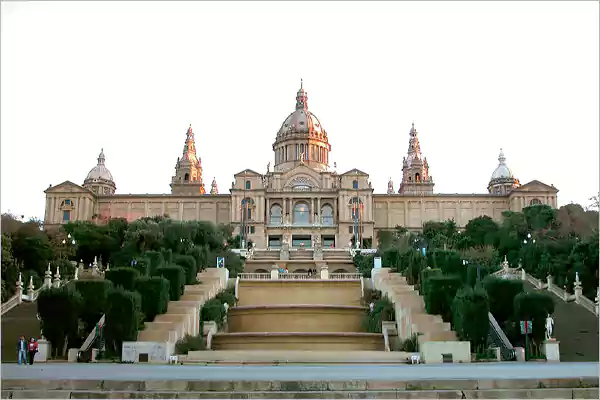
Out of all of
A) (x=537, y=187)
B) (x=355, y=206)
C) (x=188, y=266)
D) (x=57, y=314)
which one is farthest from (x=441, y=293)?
(x=537, y=187)

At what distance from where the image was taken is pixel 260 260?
6450 cm

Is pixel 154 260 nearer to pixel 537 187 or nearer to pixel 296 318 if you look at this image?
pixel 296 318

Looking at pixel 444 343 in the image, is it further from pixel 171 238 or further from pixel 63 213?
pixel 63 213

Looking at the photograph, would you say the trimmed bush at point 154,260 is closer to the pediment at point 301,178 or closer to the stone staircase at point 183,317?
the stone staircase at point 183,317

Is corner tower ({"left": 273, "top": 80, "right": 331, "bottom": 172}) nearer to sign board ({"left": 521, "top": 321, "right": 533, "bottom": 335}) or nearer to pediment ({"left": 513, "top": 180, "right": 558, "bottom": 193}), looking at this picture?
pediment ({"left": 513, "top": 180, "right": 558, "bottom": 193})

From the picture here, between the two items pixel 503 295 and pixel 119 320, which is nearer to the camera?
pixel 119 320

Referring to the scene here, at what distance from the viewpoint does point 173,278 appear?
32906 millimetres

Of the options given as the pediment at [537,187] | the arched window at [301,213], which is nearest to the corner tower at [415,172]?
the pediment at [537,187]

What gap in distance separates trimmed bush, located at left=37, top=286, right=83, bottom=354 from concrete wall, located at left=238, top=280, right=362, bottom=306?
11736mm

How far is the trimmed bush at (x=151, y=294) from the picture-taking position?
29469mm

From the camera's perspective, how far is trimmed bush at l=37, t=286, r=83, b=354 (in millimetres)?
27109

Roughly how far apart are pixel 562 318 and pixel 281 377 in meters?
21.9

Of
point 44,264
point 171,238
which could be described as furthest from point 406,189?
point 44,264

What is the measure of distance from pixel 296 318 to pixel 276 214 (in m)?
62.7
